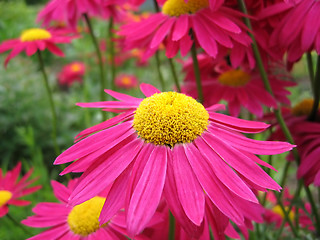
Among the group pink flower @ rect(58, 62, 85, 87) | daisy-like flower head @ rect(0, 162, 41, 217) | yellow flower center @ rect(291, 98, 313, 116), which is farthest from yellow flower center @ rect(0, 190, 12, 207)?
pink flower @ rect(58, 62, 85, 87)

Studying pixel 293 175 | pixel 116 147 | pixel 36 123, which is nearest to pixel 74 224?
pixel 116 147

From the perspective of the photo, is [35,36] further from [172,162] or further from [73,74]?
[73,74]

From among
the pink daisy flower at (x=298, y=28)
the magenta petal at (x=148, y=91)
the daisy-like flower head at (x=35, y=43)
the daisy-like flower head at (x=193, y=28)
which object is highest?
the daisy-like flower head at (x=35, y=43)

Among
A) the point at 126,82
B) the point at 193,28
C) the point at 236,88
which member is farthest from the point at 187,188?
the point at 126,82

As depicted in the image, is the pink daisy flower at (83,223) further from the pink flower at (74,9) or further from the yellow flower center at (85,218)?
the pink flower at (74,9)

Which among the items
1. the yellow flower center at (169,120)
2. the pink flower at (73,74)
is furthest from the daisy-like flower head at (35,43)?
the pink flower at (73,74)

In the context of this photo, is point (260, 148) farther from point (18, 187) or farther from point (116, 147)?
point (18, 187)
